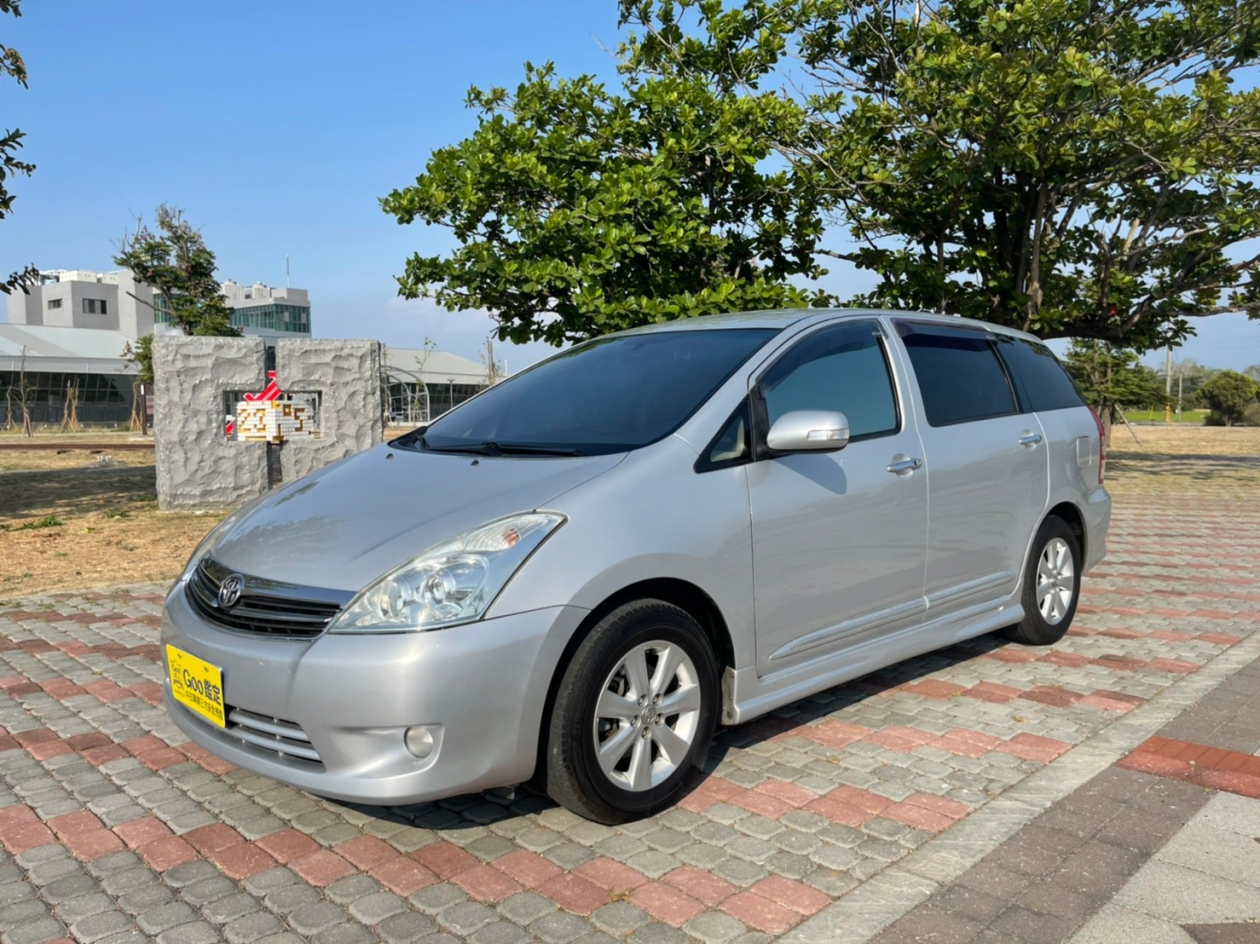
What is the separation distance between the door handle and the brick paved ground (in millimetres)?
1071

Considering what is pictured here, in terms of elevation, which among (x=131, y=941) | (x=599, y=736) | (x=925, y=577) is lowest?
(x=131, y=941)

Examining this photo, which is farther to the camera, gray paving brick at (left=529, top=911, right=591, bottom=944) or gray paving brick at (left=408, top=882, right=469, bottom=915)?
gray paving brick at (left=408, top=882, right=469, bottom=915)

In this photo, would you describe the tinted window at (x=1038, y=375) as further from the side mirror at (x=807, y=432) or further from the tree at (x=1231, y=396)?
the tree at (x=1231, y=396)

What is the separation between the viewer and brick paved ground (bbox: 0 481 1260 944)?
2.83 m

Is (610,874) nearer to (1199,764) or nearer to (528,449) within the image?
(528,449)

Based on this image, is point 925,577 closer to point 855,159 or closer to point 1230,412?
point 855,159

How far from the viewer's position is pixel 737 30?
14727 millimetres

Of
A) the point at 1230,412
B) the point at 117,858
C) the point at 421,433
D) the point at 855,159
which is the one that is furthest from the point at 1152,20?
the point at 1230,412

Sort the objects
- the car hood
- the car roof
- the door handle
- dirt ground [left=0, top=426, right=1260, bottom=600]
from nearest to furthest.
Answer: the car hood
the door handle
the car roof
dirt ground [left=0, top=426, right=1260, bottom=600]

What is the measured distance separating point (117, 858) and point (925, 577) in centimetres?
323

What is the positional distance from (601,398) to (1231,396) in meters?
55.4

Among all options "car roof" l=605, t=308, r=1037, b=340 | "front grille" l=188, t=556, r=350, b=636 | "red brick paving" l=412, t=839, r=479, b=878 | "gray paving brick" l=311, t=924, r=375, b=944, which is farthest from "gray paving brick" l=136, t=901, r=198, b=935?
"car roof" l=605, t=308, r=1037, b=340

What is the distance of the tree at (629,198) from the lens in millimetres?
12906

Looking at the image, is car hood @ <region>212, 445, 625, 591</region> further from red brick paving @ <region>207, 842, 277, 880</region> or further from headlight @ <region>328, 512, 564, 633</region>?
red brick paving @ <region>207, 842, 277, 880</region>
